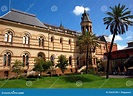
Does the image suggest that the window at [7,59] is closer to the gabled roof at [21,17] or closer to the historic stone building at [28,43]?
the historic stone building at [28,43]

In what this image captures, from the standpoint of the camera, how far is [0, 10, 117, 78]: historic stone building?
2631 centimetres

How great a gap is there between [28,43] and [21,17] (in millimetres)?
5486

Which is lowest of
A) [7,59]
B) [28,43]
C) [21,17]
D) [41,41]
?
[7,59]

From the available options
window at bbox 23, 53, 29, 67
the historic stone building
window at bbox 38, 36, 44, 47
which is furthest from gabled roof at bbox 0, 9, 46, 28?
window at bbox 23, 53, 29, 67

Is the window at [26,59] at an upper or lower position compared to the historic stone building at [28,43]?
lower

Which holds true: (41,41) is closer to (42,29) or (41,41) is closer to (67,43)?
(42,29)

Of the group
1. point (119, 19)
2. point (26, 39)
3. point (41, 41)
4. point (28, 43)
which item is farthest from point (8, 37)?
point (119, 19)

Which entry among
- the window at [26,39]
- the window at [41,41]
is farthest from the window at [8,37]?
the window at [41,41]

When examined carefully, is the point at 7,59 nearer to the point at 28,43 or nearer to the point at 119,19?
the point at 28,43

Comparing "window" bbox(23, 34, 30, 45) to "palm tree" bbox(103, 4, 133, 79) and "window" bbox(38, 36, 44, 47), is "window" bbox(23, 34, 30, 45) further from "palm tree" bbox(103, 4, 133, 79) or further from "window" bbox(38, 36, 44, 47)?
"palm tree" bbox(103, 4, 133, 79)

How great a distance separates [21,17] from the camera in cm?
3042

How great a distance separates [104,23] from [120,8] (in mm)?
3286

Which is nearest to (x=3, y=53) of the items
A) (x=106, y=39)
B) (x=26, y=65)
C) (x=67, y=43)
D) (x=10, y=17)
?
(x=26, y=65)

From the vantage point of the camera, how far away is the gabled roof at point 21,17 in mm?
28281
